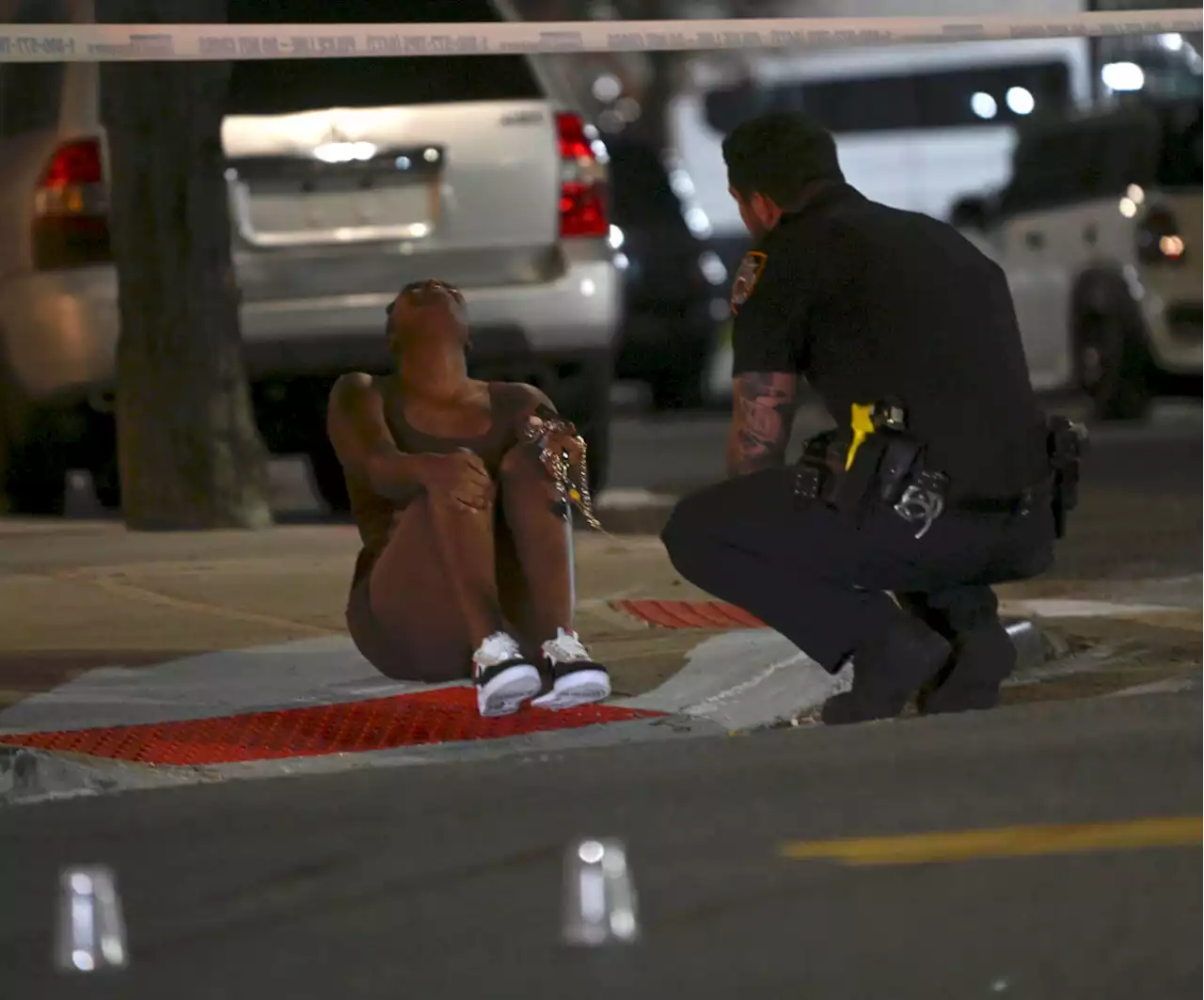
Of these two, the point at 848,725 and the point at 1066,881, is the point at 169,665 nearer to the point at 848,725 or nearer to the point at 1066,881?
the point at 848,725

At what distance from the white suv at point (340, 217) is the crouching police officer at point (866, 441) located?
246 cm

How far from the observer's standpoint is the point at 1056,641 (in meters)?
7.34

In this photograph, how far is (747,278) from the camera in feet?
20.3

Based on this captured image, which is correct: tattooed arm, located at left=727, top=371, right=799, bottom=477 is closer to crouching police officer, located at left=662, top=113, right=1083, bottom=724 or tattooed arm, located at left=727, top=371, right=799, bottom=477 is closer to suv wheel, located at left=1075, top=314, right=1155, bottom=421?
crouching police officer, located at left=662, top=113, right=1083, bottom=724

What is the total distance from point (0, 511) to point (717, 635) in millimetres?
3033

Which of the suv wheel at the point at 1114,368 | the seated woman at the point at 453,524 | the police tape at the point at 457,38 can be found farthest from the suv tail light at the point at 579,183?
the suv wheel at the point at 1114,368

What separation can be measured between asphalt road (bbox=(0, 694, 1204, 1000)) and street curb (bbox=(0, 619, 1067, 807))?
0.11 m

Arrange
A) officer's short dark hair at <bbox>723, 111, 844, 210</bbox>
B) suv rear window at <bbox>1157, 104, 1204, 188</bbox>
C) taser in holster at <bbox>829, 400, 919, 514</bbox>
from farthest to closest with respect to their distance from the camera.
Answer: suv rear window at <bbox>1157, 104, 1204, 188</bbox> < officer's short dark hair at <bbox>723, 111, 844, 210</bbox> < taser in holster at <bbox>829, 400, 919, 514</bbox>

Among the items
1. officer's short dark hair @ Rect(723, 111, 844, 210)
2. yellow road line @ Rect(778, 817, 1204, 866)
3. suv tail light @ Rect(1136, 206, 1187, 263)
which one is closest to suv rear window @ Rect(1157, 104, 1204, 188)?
suv tail light @ Rect(1136, 206, 1187, 263)

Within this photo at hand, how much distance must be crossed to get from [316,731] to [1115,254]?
9.26 m

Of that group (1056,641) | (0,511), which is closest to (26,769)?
(1056,641)

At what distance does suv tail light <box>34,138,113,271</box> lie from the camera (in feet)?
28.0

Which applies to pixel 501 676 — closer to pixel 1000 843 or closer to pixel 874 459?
pixel 874 459

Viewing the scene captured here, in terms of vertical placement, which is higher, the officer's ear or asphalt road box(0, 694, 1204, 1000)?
the officer's ear
